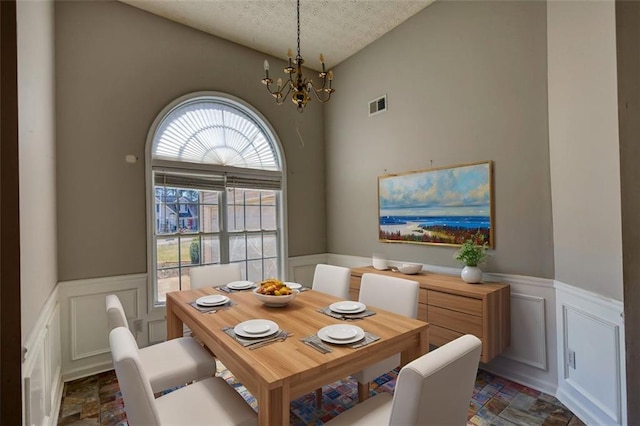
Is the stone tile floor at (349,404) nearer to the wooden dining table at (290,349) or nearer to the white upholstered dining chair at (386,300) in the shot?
the white upholstered dining chair at (386,300)

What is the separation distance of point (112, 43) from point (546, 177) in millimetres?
4026

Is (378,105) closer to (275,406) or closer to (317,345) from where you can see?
(317,345)

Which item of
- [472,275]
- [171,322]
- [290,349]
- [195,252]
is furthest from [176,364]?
[472,275]

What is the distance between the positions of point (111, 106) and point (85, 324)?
204 centimetres

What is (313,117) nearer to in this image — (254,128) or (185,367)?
(254,128)

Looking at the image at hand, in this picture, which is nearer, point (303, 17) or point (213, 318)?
point (213, 318)

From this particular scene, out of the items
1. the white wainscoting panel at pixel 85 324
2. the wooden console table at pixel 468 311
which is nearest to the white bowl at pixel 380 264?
the wooden console table at pixel 468 311

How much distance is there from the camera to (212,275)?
2877mm

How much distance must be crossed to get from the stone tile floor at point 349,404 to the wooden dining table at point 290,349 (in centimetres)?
78

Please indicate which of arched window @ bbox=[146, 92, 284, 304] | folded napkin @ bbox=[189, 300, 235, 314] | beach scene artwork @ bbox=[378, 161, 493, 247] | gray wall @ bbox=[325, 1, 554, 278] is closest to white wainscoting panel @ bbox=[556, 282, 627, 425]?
gray wall @ bbox=[325, 1, 554, 278]

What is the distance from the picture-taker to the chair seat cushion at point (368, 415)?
1.35 metres

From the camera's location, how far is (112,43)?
115 inches

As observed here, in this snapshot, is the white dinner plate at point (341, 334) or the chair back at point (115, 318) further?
the chair back at point (115, 318)

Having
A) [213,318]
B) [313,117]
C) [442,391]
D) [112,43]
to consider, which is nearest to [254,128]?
[313,117]
